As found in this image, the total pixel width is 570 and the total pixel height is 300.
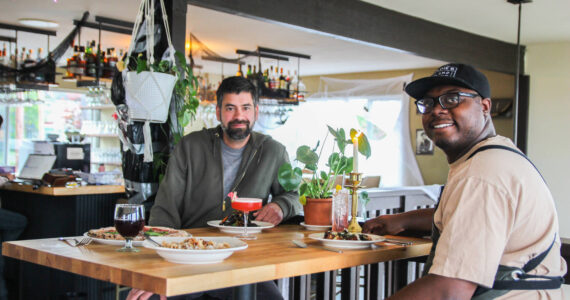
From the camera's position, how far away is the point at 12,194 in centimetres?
519

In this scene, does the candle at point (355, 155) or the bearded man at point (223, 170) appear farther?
the bearded man at point (223, 170)

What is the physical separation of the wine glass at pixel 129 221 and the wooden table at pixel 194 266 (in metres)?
0.06

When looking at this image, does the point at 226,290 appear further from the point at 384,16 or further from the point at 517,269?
the point at 384,16

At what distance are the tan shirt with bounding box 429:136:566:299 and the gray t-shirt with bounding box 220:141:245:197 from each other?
1.32 meters

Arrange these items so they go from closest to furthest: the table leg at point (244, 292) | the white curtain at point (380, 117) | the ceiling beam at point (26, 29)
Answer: the table leg at point (244, 292) < the ceiling beam at point (26, 29) < the white curtain at point (380, 117)

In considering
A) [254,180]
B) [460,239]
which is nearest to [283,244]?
[460,239]

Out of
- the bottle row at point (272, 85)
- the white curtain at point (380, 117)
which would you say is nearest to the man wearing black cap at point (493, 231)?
the bottle row at point (272, 85)

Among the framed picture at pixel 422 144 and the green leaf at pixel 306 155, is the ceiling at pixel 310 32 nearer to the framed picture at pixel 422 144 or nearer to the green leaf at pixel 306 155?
the framed picture at pixel 422 144

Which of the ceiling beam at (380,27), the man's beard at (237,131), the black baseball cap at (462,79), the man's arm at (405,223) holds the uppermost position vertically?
the ceiling beam at (380,27)

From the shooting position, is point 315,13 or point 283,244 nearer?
point 283,244

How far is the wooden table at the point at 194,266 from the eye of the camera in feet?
4.74

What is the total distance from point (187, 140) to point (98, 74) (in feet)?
12.1

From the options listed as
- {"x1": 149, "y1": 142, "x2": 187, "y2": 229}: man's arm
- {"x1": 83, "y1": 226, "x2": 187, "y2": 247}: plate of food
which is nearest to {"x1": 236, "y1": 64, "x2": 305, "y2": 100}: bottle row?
{"x1": 149, "y1": 142, "x2": 187, "y2": 229}: man's arm

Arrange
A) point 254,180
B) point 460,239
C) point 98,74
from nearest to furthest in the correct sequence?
point 460,239, point 254,180, point 98,74
